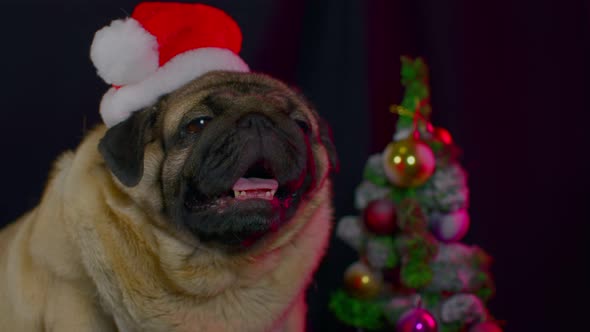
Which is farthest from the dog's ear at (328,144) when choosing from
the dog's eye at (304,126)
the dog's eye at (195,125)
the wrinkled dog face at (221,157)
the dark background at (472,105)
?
the dark background at (472,105)

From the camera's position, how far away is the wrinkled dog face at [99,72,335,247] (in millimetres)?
1694

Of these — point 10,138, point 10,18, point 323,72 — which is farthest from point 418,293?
point 10,18

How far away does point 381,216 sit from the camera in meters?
2.53

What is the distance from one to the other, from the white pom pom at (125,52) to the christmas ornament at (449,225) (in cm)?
124

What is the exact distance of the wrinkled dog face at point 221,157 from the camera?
169 centimetres

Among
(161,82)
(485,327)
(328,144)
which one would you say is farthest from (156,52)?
(485,327)

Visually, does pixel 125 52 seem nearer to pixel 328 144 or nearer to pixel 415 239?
pixel 328 144

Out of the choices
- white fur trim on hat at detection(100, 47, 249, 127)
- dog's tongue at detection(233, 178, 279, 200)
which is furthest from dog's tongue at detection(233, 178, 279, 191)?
white fur trim on hat at detection(100, 47, 249, 127)

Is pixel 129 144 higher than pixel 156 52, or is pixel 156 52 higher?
pixel 156 52

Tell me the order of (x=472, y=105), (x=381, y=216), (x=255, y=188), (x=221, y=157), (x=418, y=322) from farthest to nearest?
(x=472, y=105), (x=381, y=216), (x=418, y=322), (x=255, y=188), (x=221, y=157)

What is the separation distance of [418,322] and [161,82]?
122 centimetres

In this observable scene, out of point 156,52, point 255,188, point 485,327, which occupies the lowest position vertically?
point 485,327

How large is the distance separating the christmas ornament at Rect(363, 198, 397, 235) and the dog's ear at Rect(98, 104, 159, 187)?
3.30ft

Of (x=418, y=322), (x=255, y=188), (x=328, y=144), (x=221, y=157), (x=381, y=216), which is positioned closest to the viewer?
(x=221, y=157)
